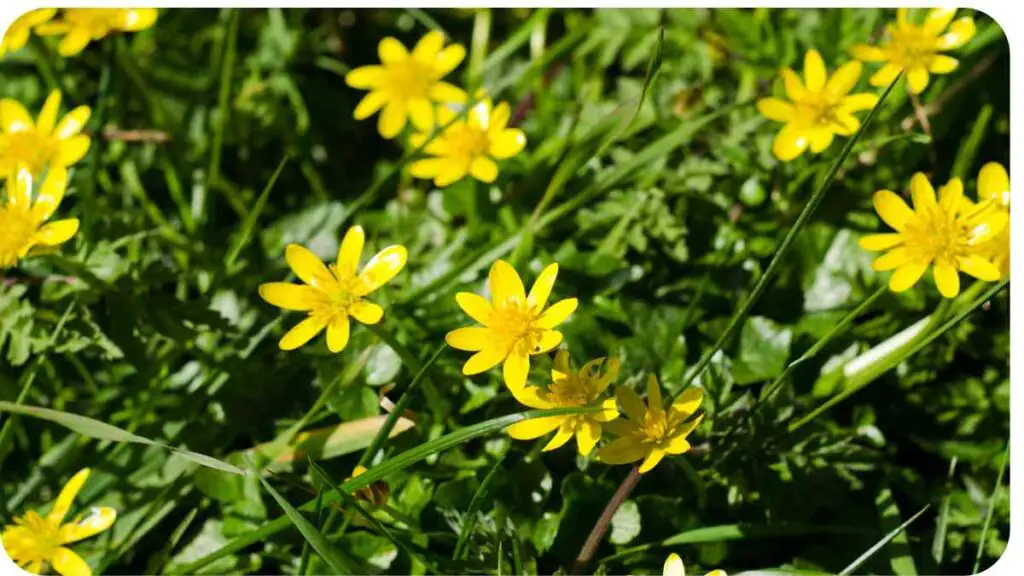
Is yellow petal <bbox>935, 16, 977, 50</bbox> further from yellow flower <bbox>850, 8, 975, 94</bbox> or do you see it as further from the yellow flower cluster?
the yellow flower cluster

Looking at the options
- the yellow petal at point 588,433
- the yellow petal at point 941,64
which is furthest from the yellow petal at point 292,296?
the yellow petal at point 941,64

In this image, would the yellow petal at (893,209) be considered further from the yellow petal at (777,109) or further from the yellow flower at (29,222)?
the yellow flower at (29,222)

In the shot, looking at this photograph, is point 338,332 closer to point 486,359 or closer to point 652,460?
point 486,359

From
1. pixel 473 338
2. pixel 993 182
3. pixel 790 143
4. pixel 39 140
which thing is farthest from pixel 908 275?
pixel 39 140

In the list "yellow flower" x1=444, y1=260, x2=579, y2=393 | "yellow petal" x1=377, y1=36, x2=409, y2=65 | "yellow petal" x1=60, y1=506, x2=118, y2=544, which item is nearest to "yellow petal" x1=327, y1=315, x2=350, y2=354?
"yellow flower" x1=444, y1=260, x2=579, y2=393

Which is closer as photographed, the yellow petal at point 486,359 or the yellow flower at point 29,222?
the yellow petal at point 486,359

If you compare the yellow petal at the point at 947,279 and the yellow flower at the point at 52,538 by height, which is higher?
the yellow petal at the point at 947,279

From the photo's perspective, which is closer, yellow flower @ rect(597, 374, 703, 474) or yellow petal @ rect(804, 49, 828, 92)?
yellow flower @ rect(597, 374, 703, 474)
